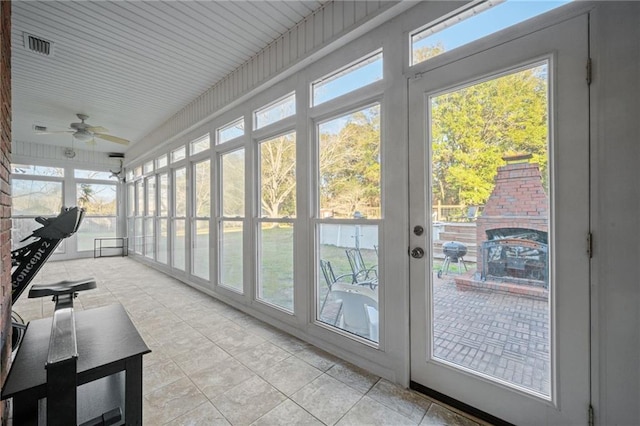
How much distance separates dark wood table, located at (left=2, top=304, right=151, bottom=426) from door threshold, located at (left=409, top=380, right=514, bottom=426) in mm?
1762

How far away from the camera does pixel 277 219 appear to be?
3213 millimetres

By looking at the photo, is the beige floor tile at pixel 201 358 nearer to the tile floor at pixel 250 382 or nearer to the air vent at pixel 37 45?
the tile floor at pixel 250 382

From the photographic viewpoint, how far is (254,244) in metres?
3.51

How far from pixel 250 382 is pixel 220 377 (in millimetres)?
269

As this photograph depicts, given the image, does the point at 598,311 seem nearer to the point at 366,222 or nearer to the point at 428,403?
the point at 428,403

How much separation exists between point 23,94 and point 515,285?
269 inches

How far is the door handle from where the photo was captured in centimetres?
198

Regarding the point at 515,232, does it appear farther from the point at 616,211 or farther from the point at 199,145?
the point at 199,145

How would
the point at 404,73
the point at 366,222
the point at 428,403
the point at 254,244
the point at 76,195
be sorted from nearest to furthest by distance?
the point at 428,403 → the point at 404,73 → the point at 366,222 → the point at 254,244 → the point at 76,195

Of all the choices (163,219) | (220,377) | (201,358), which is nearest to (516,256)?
(220,377)

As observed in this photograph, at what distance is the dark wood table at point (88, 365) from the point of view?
1.05 meters

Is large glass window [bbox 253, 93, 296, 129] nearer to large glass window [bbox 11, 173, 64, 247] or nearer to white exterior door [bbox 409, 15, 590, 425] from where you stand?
white exterior door [bbox 409, 15, 590, 425]

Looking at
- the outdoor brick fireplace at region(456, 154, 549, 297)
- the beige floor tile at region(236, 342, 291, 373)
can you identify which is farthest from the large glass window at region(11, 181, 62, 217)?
the outdoor brick fireplace at region(456, 154, 549, 297)

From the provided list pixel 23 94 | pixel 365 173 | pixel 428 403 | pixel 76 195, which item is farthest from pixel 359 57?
pixel 76 195
